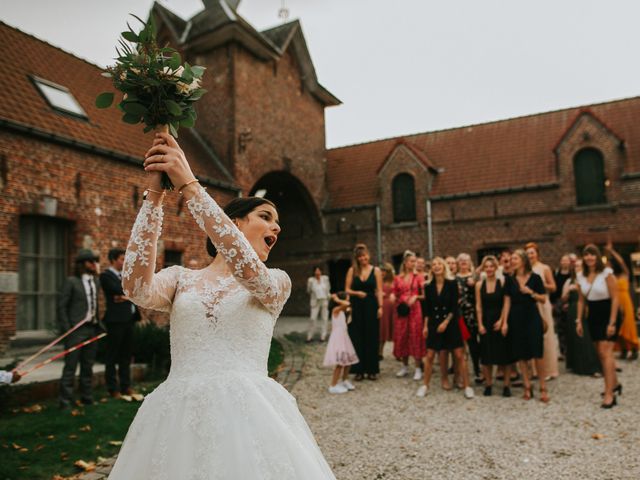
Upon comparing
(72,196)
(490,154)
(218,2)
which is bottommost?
(72,196)

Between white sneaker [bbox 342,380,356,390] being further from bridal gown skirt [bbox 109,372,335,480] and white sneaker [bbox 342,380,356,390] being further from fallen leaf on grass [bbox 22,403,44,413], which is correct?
bridal gown skirt [bbox 109,372,335,480]

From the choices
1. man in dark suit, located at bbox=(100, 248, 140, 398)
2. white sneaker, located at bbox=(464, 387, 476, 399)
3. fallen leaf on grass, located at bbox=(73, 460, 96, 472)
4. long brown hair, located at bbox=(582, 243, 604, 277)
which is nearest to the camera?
fallen leaf on grass, located at bbox=(73, 460, 96, 472)

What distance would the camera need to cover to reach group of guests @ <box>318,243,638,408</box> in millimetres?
6672

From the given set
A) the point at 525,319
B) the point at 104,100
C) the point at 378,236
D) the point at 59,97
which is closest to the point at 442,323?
the point at 525,319

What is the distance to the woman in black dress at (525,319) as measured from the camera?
6.89 metres

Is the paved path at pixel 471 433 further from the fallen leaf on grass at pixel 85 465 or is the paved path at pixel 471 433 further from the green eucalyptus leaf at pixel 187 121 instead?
the green eucalyptus leaf at pixel 187 121

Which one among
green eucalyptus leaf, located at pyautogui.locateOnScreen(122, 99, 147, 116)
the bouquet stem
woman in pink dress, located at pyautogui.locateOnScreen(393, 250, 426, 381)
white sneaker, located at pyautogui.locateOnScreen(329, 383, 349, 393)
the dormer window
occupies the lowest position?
white sneaker, located at pyautogui.locateOnScreen(329, 383, 349, 393)

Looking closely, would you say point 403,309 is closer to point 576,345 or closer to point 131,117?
point 576,345

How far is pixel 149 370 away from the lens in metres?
8.55

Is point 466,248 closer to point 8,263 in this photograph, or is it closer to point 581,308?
point 581,308

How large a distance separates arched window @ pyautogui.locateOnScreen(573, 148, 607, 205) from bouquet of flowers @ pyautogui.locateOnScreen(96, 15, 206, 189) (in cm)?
1925

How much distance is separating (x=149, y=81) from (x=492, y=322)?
21.7ft

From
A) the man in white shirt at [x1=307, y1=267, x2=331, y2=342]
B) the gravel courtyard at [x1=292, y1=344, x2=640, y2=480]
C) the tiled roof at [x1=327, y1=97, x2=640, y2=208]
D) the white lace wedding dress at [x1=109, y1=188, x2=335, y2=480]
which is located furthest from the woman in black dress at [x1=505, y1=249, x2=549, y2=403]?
the tiled roof at [x1=327, y1=97, x2=640, y2=208]

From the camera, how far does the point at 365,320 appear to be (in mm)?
8273
